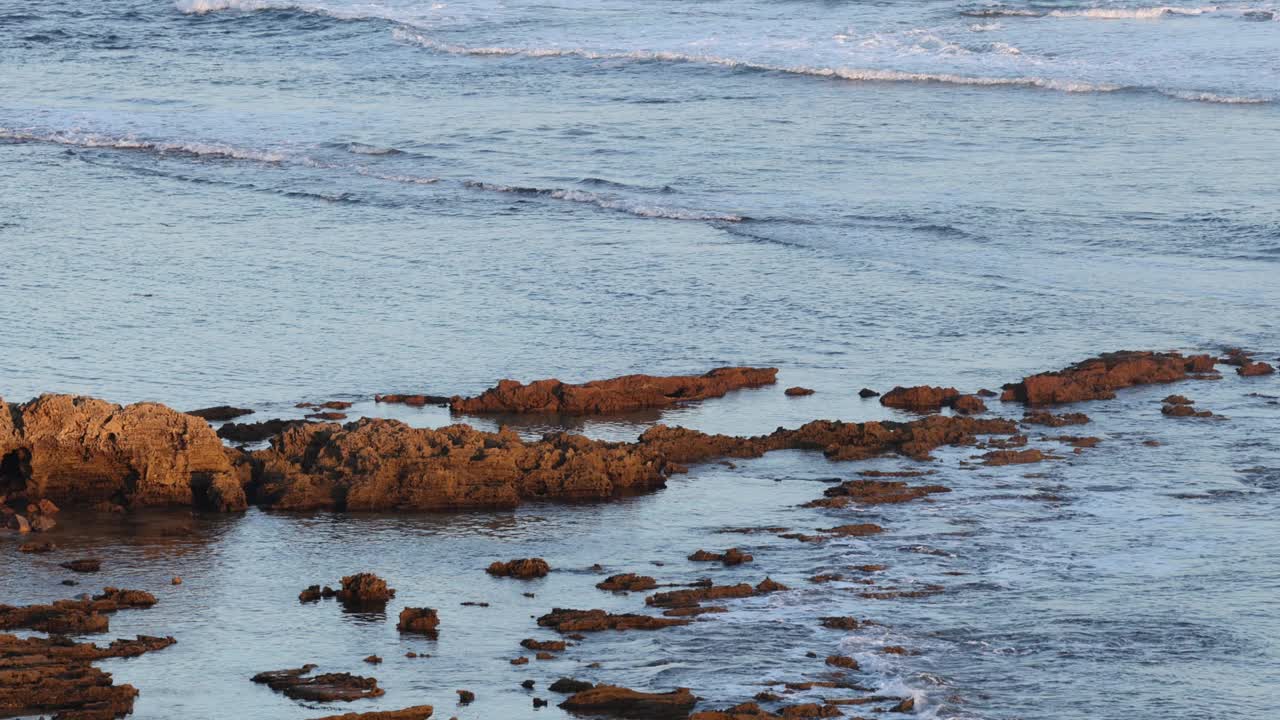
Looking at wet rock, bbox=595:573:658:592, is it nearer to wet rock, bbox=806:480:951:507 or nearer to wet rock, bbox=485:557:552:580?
wet rock, bbox=485:557:552:580

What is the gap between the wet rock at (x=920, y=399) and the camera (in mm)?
13297

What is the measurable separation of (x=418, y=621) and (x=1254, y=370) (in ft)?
25.5

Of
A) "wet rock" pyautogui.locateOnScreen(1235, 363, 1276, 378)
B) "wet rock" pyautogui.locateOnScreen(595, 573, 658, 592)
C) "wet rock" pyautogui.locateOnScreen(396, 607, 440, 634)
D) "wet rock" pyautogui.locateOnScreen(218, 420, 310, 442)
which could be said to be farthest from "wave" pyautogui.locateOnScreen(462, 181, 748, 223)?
"wet rock" pyautogui.locateOnScreen(396, 607, 440, 634)

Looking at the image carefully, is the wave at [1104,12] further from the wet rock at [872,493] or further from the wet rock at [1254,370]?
the wet rock at [872,493]

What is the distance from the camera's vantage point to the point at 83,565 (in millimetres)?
→ 9703

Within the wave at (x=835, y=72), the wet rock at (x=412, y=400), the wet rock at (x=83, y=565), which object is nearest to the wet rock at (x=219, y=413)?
the wet rock at (x=412, y=400)

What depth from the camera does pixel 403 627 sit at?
8930 mm

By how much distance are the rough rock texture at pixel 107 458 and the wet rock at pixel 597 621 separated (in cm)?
262

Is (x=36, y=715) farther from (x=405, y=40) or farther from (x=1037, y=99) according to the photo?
(x=405, y=40)

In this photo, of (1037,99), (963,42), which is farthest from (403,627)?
(963,42)

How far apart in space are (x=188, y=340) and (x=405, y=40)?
950 inches

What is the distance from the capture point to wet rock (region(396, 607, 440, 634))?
8898mm

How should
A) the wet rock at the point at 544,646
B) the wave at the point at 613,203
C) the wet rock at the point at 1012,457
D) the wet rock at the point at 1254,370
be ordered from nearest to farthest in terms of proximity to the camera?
the wet rock at the point at 544,646
the wet rock at the point at 1012,457
the wet rock at the point at 1254,370
the wave at the point at 613,203

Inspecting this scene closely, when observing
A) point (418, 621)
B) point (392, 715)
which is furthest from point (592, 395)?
point (392, 715)
